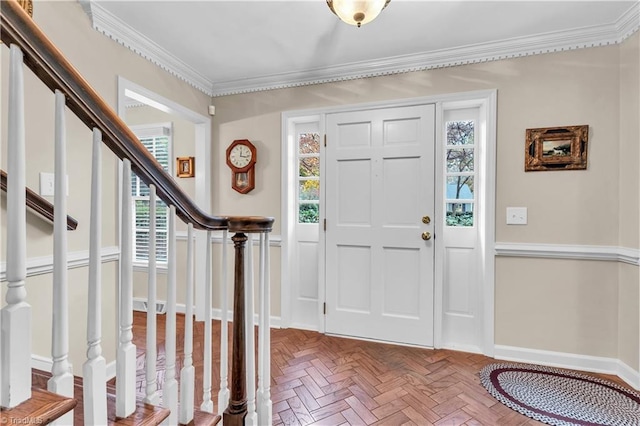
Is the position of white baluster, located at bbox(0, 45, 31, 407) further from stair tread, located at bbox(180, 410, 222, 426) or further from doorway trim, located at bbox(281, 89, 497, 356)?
doorway trim, located at bbox(281, 89, 497, 356)

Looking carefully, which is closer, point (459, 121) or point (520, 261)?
point (520, 261)

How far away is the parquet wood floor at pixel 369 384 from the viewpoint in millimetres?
1755

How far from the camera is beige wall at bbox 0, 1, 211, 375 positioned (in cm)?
168

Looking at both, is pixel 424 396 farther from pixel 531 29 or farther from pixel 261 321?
pixel 531 29

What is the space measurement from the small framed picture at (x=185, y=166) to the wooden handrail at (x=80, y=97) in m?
2.60

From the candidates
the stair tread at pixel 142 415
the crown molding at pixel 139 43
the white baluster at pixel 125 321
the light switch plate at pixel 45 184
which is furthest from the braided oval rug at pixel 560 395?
the crown molding at pixel 139 43

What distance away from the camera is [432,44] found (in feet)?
8.00

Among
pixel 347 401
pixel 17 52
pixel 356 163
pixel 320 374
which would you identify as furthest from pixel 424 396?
pixel 17 52

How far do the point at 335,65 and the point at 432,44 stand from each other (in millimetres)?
827

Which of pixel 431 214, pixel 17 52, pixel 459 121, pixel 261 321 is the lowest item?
pixel 261 321

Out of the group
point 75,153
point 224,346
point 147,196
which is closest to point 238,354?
point 224,346

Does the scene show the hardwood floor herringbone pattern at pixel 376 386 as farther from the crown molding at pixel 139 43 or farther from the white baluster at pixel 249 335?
the crown molding at pixel 139 43

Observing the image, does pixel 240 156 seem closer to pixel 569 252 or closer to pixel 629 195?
pixel 569 252

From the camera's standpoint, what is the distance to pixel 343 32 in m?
2.28
